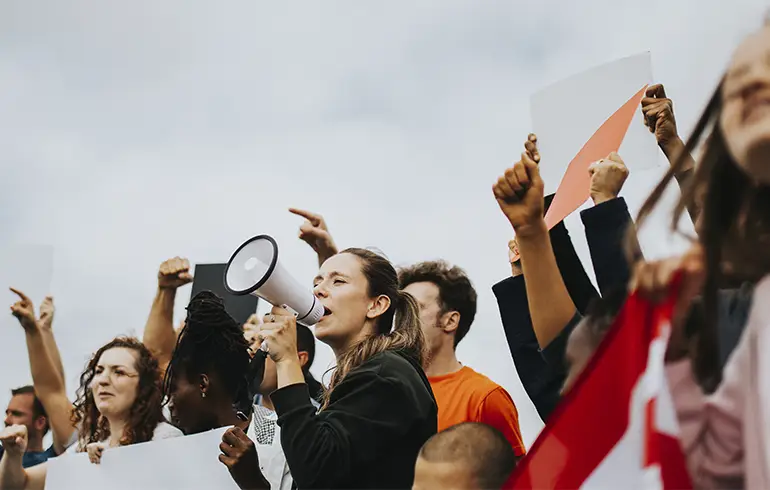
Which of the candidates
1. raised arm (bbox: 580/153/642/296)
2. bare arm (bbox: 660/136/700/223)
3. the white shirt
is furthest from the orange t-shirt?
raised arm (bbox: 580/153/642/296)

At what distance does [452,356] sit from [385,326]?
2.05ft

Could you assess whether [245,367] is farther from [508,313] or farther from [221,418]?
[508,313]

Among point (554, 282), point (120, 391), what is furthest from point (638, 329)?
point (120, 391)

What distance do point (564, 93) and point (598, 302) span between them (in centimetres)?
146

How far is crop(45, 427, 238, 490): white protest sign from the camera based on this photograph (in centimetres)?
308

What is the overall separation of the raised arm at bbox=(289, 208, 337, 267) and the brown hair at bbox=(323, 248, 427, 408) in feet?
1.95

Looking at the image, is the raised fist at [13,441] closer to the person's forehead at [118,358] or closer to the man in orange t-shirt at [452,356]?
the person's forehead at [118,358]

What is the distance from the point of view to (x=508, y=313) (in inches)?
109

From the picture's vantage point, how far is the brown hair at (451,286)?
13.9 ft

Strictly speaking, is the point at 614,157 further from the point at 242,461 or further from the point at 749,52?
the point at 242,461

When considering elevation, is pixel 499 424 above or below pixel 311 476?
below

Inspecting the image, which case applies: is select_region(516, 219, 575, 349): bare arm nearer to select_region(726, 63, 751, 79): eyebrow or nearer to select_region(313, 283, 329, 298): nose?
select_region(726, 63, 751, 79): eyebrow

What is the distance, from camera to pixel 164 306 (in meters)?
4.59

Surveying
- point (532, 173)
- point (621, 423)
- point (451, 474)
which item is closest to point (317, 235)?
point (451, 474)
